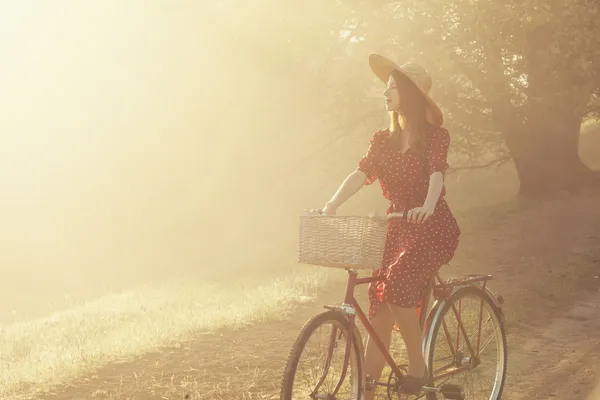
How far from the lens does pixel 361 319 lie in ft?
14.9

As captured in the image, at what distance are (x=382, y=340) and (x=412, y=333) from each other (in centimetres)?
30

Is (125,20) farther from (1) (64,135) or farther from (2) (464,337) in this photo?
(2) (464,337)

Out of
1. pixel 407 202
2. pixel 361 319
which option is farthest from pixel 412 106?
pixel 361 319

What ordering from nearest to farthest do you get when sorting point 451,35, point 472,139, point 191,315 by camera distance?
1. point 191,315
2. point 451,35
3. point 472,139

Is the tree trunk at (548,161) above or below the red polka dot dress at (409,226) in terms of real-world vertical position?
above

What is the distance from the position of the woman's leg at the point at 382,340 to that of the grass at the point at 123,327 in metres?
3.09

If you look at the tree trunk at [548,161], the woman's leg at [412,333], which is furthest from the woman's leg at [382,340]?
the tree trunk at [548,161]

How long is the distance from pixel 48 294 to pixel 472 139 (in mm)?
22581

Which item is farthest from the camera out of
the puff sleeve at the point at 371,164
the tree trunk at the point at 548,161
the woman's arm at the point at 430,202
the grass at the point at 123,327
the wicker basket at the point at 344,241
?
the tree trunk at the point at 548,161

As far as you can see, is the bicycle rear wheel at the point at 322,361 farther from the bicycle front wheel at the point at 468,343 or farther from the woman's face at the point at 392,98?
the woman's face at the point at 392,98

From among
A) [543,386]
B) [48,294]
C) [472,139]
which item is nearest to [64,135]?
[48,294]

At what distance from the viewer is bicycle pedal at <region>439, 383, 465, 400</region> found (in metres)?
4.81

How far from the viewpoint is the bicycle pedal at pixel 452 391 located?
481cm

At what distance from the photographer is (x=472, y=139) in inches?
673
